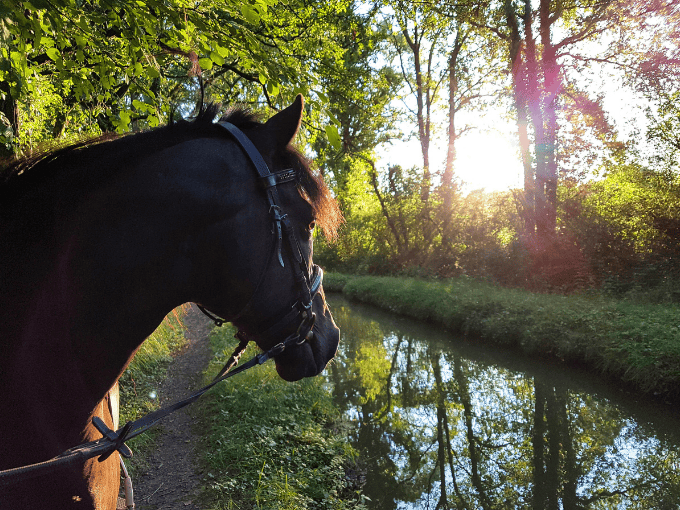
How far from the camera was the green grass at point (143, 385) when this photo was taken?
14.8 feet

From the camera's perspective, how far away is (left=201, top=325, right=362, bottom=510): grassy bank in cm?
379

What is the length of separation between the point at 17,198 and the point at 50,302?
361mm

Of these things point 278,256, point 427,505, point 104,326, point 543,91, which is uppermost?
point 543,91

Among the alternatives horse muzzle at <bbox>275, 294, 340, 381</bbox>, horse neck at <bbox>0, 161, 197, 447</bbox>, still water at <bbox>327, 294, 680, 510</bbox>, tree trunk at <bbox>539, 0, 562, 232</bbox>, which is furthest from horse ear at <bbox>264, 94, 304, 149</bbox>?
tree trunk at <bbox>539, 0, 562, 232</bbox>

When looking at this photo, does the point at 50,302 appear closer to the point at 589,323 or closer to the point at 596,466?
the point at 596,466

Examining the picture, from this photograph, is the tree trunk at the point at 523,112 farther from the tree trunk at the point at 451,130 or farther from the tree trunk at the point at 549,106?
the tree trunk at the point at 451,130

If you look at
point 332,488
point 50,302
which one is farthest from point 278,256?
point 332,488

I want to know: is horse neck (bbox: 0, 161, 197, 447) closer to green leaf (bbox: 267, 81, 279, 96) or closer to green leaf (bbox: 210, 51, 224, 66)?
green leaf (bbox: 210, 51, 224, 66)

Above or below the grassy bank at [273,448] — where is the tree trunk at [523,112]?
above

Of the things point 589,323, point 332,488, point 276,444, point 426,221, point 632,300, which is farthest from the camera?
point 426,221

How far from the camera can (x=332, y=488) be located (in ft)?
14.0

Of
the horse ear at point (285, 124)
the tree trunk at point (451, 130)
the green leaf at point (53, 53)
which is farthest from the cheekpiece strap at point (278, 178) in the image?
the tree trunk at point (451, 130)

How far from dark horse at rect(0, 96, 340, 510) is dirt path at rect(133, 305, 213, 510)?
2.69 m

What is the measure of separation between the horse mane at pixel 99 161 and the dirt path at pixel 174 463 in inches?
133
